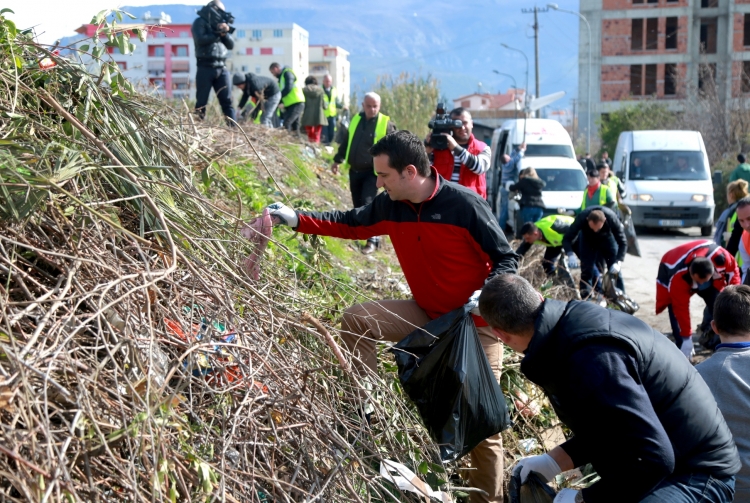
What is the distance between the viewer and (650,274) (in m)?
12.2

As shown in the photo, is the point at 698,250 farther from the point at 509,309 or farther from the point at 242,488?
the point at 242,488

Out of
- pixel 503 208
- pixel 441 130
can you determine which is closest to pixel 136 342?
pixel 441 130

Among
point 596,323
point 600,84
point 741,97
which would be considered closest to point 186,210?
point 596,323

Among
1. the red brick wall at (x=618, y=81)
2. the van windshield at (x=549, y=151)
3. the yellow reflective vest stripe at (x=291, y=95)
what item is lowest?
the van windshield at (x=549, y=151)

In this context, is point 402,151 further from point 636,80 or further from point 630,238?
point 636,80

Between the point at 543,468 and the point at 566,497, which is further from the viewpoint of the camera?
the point at 543,468

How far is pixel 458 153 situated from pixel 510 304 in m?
4.00

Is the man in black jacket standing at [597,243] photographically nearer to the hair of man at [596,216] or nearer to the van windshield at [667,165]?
the hair of man at [596,216]

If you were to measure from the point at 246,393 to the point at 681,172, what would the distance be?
17.1 m

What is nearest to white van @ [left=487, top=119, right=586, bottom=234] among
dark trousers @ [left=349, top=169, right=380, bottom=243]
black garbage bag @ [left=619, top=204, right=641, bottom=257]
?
black garbage bag @ [left=619, top=204, right=641, bottom=257]

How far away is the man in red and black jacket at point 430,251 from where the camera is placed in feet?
12.9

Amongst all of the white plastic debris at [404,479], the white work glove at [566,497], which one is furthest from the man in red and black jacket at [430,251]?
the white work glove at [566,497]

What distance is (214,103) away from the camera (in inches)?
454

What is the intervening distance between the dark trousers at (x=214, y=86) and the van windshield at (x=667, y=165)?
11.2 m
